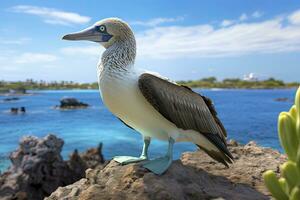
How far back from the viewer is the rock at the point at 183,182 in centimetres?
459

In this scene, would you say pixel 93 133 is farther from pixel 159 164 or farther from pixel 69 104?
pixel 159 164

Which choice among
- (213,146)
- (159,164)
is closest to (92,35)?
(159,164)

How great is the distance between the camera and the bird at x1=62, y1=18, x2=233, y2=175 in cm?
477

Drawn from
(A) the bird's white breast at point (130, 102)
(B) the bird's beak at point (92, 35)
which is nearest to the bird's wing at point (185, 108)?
(A) the bird's white breast at point (130, 102)

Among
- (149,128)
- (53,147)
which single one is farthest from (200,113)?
(53,147)

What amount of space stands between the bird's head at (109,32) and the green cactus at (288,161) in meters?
2.94

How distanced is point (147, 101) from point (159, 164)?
0.82m

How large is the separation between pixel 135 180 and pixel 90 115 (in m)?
56.9

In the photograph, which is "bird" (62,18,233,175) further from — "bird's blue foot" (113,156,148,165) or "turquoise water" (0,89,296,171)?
"turquoise water" (0,89,296,171)

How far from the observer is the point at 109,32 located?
5.15 metres

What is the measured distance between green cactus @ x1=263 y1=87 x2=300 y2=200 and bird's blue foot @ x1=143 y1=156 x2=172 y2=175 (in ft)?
7.26

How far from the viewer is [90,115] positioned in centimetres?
6084

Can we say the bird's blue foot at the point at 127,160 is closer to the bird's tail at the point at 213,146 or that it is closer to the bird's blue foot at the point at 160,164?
→ the bird's blue foot at the point at 160,164

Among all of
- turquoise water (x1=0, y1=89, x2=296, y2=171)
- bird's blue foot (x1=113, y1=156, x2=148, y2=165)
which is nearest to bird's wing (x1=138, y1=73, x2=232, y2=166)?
bird's blue foot (x1=113, y1=156, x2=148, y2=165)
